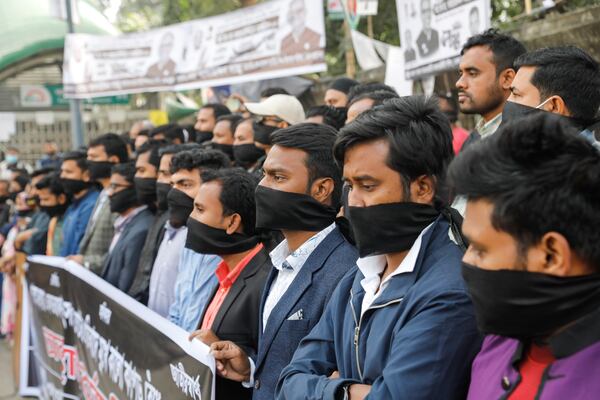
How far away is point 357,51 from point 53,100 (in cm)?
978

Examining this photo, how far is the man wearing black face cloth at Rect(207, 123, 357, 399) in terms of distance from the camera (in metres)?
2.91

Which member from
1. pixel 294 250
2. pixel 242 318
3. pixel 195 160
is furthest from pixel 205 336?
pixel 195 160

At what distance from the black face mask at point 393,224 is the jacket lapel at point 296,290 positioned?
0.67 metres

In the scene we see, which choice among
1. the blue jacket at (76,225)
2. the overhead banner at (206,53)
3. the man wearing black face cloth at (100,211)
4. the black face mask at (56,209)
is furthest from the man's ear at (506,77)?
the black face mask at (56,209)

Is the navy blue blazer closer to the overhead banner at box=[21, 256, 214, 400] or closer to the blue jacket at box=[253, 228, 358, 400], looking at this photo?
the overhead banner at box=[21, 256, 214, 400]

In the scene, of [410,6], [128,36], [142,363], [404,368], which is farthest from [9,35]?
[404,368]

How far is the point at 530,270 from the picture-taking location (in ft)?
5.50

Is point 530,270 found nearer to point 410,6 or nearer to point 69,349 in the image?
point 69,349

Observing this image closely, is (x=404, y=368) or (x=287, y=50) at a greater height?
(x=287, y=50)

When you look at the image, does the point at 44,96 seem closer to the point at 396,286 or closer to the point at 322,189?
the point at 322,189

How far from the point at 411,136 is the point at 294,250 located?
3.20ft

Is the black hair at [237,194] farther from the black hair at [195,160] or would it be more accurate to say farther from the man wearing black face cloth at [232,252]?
the black hair at [195,160]

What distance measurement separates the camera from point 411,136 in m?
2.38


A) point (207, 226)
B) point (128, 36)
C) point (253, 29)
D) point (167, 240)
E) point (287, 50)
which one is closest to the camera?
point (207, 226)
